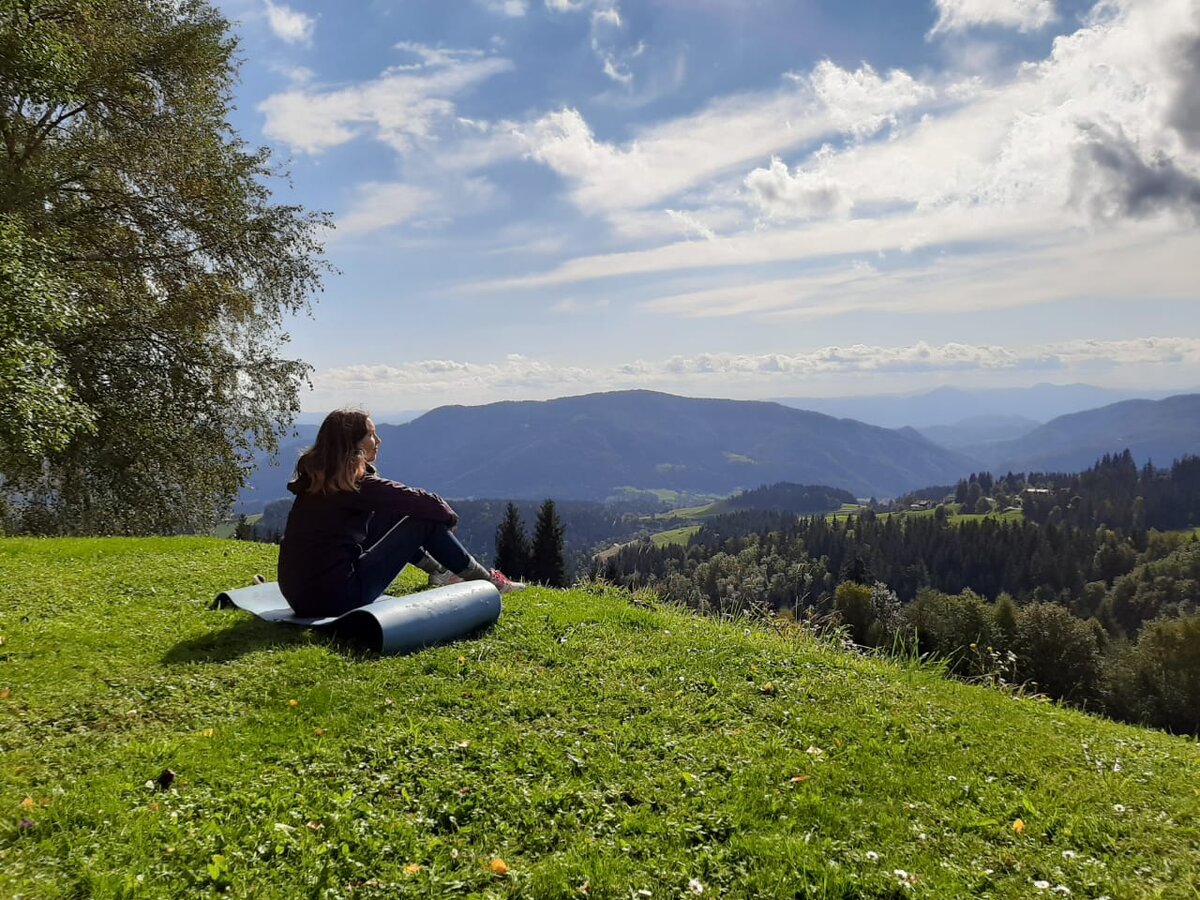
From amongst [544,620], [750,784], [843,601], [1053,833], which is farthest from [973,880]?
[843,601]

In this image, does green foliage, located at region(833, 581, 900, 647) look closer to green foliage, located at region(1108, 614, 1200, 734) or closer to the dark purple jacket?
green foliage, located at region(1108, 614, 1200, 734)

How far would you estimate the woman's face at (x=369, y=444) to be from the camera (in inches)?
376

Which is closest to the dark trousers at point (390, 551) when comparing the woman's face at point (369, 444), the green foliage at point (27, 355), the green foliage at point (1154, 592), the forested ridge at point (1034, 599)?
the woman's face at point (369, 444)

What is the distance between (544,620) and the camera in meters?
11.6

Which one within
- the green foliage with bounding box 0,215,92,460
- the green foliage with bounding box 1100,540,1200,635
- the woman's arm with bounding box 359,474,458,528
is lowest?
the green foliage with bounding box 1100,540,1200,635

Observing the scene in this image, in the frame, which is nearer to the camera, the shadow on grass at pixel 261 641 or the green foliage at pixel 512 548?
the shadow on grass at pixel 261 641

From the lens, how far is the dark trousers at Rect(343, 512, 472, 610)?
9750mm

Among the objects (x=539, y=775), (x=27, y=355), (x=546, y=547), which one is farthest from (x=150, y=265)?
(x=546, y=547)

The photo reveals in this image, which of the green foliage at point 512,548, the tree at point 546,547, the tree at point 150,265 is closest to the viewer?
the tree at point 150,265

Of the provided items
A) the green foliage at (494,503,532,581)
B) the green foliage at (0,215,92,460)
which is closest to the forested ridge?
the green foliage at (494,503,532,581)

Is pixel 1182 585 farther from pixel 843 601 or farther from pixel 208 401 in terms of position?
pixel 208 401

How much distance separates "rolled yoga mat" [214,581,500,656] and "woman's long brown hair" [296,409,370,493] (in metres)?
1.69

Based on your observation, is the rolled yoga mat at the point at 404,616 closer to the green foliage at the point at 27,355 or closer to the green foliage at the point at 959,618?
the green foliage at the point at 27,355

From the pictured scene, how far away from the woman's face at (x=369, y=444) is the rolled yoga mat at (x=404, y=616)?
80.1 inches
